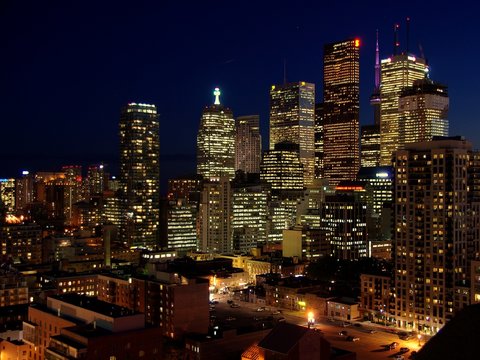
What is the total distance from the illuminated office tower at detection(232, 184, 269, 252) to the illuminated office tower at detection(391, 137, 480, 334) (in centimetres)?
7438

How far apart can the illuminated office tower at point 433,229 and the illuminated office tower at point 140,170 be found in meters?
93.2

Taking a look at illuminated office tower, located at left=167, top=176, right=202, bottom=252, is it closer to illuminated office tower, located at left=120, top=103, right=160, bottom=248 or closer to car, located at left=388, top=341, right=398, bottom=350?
illuminated office tower, located at left=120, top=103, right=160, bottom=248

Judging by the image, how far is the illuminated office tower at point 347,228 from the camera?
4958 inches

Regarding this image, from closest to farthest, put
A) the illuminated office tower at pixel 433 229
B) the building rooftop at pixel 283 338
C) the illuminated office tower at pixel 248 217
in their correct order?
the building rooftop at pixel 283 338
the illuminated office tower at pixel 433 229
the illuminated office tower at pixel 248 217

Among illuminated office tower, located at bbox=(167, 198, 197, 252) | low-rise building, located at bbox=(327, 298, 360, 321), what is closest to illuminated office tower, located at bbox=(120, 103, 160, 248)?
illuminated office tower, located at bbox=(167, 198, 197, 252)

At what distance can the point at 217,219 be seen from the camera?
463 ft

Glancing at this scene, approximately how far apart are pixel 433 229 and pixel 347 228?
176 feet

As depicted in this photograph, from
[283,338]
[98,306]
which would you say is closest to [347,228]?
[98,306]

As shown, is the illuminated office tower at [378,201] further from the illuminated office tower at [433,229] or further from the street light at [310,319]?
the street light at [310,319]

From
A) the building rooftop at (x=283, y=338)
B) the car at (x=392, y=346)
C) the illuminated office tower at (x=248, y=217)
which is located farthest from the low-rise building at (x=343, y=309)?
the illuminated office tower at (x=248, y=217)

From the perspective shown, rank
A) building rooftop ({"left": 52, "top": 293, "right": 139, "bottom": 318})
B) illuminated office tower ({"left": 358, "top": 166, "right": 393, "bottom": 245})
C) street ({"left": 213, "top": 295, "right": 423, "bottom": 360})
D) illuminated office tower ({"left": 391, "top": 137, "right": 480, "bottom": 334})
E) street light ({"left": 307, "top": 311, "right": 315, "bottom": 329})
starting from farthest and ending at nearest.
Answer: illuminated office tower ({"left": 358, "top": 166, "right": 393, "bottom": 245}) < street light ({"left": 307, "top": 311, "right": 315, "bottom": 329}) < illuminated office tower ({"left": 391, "top": 137, "right": 480, "bottom": 334}) < street ({"left": 213, "top": 295, "right": 423, "bottom": 360}) < building rooftop ({"left": 52, "top": 293, "right": 139, "bottom": 318})

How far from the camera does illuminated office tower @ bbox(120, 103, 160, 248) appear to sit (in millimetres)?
157875

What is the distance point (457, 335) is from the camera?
41.2 feet

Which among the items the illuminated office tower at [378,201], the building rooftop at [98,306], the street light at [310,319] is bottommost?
the street light at [310,319]
